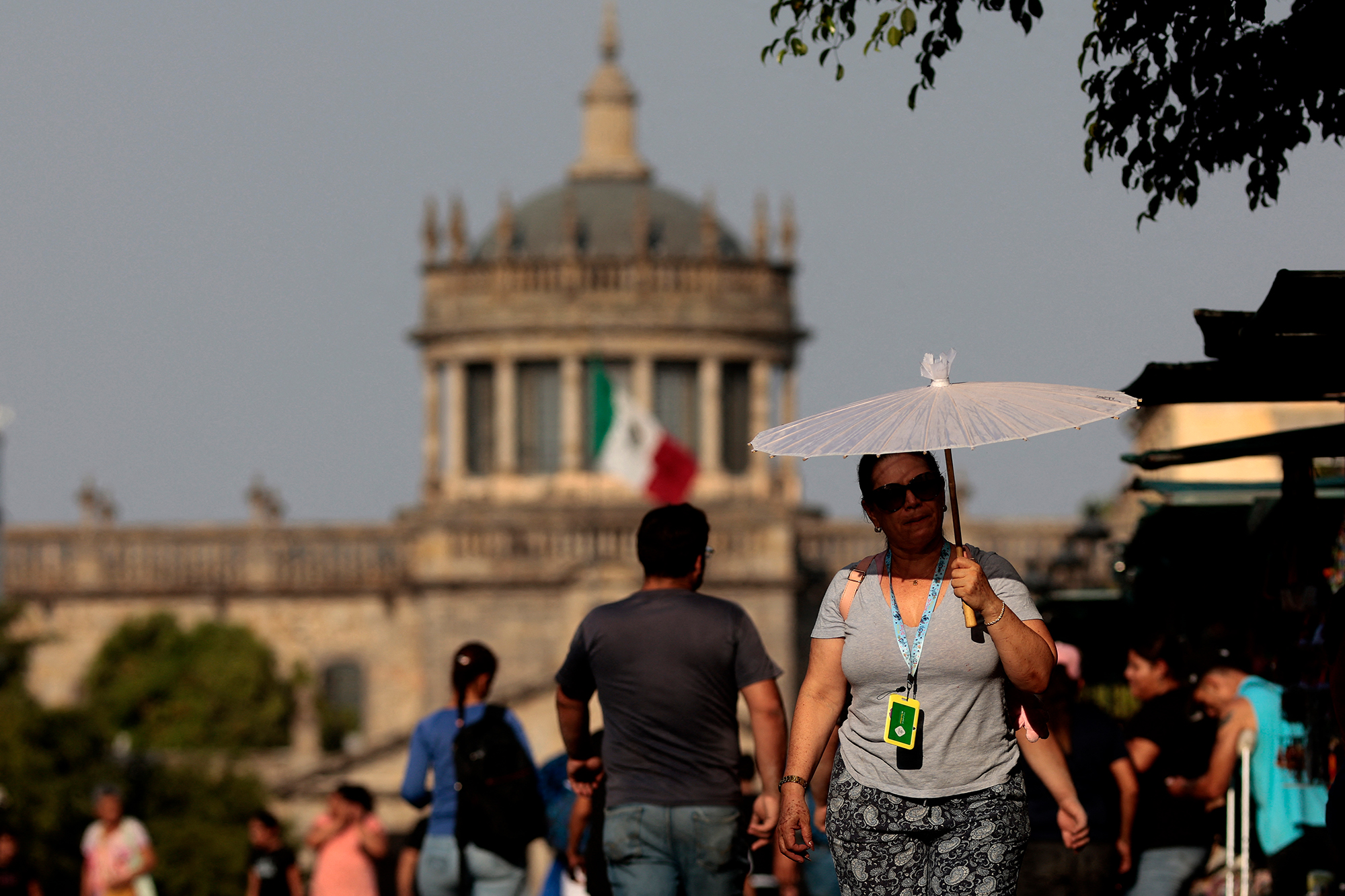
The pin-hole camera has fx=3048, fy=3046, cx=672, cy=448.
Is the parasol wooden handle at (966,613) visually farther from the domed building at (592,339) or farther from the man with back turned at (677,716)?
the domed building at (592,339)

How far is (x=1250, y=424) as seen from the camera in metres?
24.1

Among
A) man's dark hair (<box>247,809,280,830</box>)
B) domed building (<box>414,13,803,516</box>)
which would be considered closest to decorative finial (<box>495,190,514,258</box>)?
domed building (<box>414,13,803,516</box>)

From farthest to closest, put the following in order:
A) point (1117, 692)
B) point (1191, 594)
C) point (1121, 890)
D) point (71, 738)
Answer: point (71, 738) < point (1117, 692) < point (1191, 594) < point (1121, 890)

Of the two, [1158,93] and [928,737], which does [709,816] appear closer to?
[928,737]

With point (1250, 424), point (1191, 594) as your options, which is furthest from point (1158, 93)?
point (1250, 424)

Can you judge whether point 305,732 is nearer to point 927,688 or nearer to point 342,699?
point 342,699

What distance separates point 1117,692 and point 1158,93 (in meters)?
25.0

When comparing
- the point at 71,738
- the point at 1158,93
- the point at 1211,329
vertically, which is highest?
the point at 1158,93

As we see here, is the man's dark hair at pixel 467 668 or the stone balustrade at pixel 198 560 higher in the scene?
the stone balustrade at pixel 198 560

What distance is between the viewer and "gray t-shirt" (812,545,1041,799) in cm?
905

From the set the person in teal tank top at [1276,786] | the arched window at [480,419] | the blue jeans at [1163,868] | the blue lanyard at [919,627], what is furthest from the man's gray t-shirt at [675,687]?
the arched window at [480,419]

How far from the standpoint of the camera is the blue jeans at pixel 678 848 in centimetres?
1069

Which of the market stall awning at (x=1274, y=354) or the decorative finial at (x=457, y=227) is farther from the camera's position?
the decorative finial at (x=457, y=227)

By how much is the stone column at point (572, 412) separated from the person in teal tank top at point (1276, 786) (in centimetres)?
4287
